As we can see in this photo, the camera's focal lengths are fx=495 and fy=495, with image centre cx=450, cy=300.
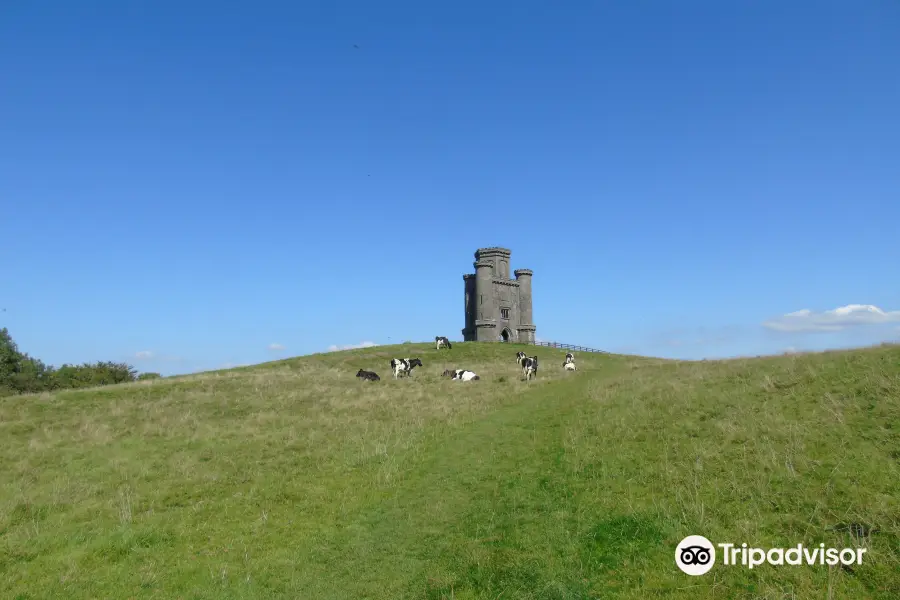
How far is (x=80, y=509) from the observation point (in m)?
12.1

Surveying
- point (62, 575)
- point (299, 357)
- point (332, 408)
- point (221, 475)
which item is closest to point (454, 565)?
point (62, 575)

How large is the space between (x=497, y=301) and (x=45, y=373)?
60.1 meters

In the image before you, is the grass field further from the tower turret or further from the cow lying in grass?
the tower turret

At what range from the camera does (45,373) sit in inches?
2372

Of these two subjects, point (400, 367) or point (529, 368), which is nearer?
point (529, 368)

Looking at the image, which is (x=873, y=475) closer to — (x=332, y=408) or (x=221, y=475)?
(x=221, y=475)

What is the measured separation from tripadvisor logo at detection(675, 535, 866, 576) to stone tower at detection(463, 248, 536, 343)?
6817cm

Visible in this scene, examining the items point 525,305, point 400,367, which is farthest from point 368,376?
point 525,305

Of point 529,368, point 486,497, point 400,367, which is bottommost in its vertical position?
point 486,497

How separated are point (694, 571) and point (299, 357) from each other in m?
55.8

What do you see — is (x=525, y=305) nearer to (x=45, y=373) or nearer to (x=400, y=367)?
(x=400, y=367)

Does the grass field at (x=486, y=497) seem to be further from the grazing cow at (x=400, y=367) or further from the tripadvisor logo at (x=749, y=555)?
the grazing cow at (x=400, y=367)

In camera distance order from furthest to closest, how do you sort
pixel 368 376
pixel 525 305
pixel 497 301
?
pixel 525 305
pixel 497 301
pixel 368 376

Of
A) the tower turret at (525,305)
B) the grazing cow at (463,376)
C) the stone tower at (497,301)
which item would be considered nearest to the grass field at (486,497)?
the grazing cow at (463,376)
